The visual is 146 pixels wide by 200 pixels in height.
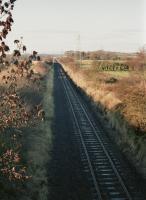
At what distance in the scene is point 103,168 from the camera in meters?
20.8

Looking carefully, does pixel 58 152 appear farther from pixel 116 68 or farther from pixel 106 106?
pixel 116 68

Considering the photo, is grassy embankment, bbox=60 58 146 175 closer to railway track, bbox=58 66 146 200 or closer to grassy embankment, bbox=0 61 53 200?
railway track, bbox=58 66 146 200

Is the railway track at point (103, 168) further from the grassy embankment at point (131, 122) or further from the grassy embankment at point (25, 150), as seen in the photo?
the grassy embankment at point (25, 150)

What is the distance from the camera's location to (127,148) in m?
24.1

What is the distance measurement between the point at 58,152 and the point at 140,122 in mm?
5572

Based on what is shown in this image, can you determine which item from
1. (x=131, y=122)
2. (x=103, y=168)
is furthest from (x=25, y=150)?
(x=131, y=122)

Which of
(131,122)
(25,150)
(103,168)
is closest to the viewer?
(103,168)

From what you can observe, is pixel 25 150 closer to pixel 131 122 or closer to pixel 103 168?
pixel 103 168

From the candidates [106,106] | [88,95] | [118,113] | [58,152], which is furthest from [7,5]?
[88,95]

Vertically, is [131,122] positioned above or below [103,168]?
above

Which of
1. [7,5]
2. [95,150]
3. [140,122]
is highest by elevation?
[7,5]

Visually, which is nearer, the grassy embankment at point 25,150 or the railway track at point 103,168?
the grassy embankment at point 25,150

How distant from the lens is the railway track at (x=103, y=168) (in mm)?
17188

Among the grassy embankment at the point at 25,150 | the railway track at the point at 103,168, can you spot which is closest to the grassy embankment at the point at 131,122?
the railway track at the point at 103,168
